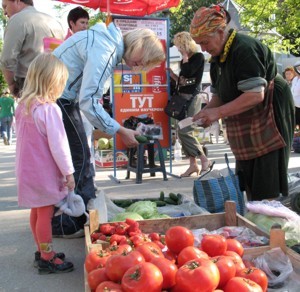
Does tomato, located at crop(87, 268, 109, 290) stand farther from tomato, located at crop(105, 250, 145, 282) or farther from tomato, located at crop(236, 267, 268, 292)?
tomato, located at crop(236, 267, 268, 292)

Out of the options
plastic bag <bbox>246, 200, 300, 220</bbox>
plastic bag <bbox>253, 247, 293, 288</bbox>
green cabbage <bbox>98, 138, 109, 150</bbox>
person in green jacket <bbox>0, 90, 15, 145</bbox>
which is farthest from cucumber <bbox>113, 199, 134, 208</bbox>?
person in green jacket <bbox>0, 90, 15, 145</bbox>

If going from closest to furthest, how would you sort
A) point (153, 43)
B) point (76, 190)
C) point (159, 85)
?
point (153, 43) < point (76, 190) < point (159, 85)

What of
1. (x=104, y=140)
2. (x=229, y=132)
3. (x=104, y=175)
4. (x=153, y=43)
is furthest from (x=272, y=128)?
(x=104, y=140)

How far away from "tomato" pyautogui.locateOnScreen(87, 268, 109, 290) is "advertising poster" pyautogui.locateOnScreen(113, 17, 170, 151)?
5055 millimetres

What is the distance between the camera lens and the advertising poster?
716 cm

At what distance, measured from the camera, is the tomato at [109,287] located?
193cm

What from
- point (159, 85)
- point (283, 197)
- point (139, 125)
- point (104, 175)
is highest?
point (159, 85)

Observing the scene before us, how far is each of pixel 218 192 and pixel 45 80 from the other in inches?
69.3

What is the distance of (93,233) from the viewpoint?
10.5 ft

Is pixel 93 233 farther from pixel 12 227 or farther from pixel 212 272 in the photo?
pixel 12 227

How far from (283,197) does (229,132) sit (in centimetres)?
76

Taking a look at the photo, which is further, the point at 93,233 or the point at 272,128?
the point at 272,128

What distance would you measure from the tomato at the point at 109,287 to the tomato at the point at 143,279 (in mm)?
44

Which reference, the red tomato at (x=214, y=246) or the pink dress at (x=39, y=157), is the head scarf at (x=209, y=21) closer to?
the pink dress at (x=39, y=157)
